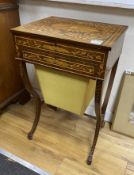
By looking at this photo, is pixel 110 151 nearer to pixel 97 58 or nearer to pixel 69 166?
pixel 69 166

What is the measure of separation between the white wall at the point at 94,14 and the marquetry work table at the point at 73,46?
0.14 metres

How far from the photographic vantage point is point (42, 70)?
3.81 ft

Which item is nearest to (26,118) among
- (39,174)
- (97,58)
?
(39,174)

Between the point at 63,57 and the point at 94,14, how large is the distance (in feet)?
1.55

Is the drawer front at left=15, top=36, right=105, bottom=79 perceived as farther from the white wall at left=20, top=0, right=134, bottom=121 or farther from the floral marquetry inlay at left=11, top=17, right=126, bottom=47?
the white wall at left=20, top=0, right=134, bottom=121

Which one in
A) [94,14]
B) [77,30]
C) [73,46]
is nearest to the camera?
[73,46]

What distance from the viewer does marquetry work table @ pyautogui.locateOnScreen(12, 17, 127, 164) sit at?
84 centimetres

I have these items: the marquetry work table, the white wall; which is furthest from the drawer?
the white wall

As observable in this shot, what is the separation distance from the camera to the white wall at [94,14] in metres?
1.15

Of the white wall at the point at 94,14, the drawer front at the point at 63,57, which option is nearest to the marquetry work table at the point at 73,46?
the drawer front at the point at 63,57

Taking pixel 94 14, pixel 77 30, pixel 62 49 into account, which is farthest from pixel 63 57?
pixel 94 14

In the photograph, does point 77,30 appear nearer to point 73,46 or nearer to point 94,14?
point 73,46

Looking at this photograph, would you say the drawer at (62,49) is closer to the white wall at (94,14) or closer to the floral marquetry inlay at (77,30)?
the floral marquetry inlay at (77,30)

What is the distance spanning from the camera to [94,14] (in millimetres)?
1207
